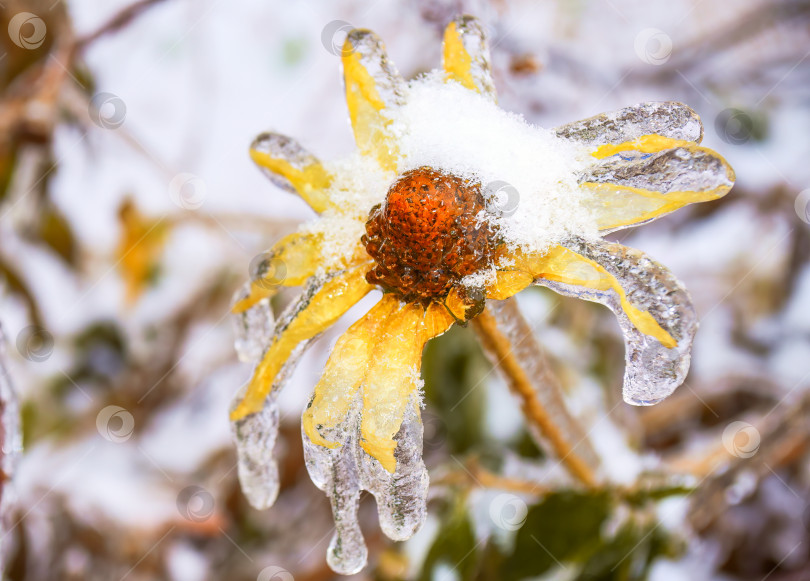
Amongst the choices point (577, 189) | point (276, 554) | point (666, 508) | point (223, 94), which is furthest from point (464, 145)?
point (223, 94)

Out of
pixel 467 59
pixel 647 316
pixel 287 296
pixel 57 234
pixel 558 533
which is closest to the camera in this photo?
pixel 647 316

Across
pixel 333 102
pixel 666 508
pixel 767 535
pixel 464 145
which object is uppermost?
pixel 464 145

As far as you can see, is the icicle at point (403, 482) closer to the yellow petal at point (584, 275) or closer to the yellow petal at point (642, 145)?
the yellow petal at point (584, 275)

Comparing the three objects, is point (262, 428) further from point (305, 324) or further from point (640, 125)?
point (640, 125)

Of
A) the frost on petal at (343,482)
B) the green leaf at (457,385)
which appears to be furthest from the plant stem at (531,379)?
the green leaf at (457,385)

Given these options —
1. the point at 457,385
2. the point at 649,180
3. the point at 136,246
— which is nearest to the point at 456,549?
the point at 457,385

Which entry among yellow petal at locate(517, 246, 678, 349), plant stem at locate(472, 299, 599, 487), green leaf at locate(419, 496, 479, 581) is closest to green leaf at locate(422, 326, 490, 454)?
green leaf at locate(419, 496, 479, 581)

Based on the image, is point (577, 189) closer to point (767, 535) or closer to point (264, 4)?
point (767, 535)
